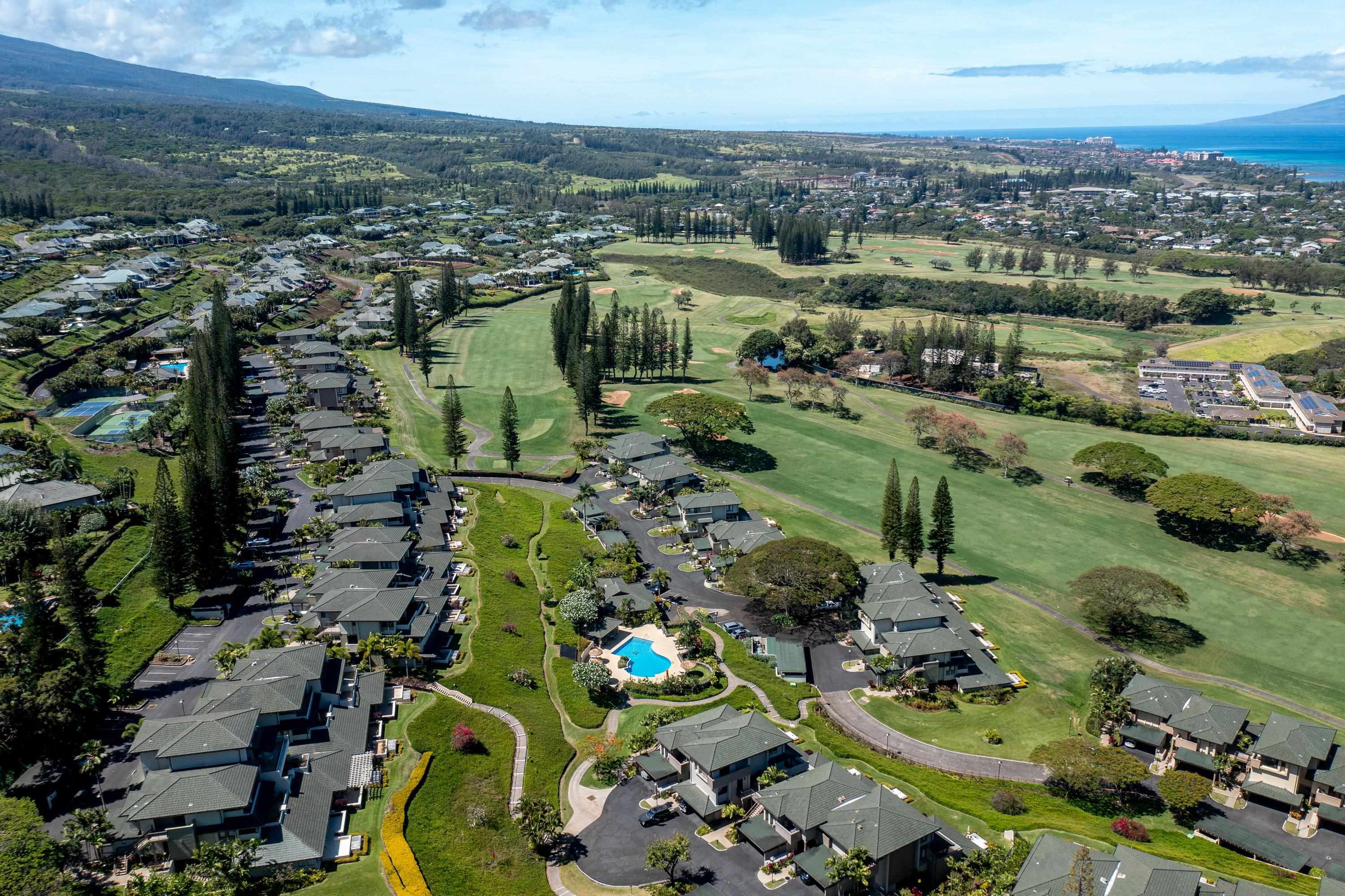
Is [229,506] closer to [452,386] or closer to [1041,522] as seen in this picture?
[452,386]

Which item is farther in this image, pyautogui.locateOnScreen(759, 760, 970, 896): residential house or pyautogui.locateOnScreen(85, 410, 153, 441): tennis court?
pyautogui.locateOnScreen(85, 410, 153, 441): tennis court

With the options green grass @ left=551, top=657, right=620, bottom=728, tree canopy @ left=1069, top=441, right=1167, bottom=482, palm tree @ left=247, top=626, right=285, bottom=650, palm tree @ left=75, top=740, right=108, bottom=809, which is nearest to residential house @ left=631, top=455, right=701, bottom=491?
green grass @ left=551, top=657, right=620, bottom=728

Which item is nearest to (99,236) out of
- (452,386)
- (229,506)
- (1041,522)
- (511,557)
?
(452,386)

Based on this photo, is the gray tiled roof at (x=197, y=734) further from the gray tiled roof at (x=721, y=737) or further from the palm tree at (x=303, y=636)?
the gray tiled roof at (x=721, y=737)

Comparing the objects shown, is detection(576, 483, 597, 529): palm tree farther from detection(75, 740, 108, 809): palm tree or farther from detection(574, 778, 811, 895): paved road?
detection(75, 740, 108, 809): palm tree

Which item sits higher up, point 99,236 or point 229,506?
point 99,236
